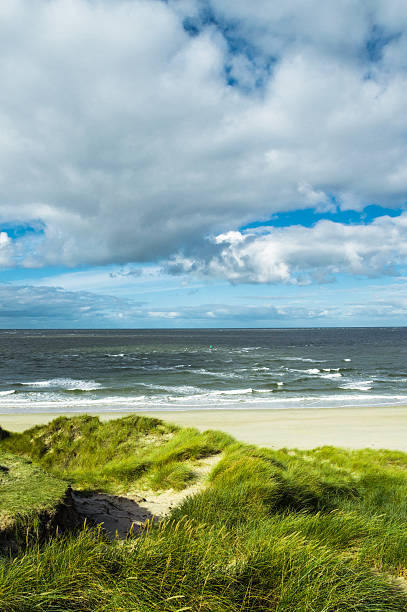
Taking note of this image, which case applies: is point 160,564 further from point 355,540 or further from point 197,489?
point 197,489

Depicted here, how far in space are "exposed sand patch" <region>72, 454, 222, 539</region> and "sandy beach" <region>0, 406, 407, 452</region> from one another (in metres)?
11.8

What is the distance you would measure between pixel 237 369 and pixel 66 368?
25065mm

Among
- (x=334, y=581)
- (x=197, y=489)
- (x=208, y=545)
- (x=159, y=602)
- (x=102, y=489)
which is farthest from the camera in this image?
(x=102, y=489)

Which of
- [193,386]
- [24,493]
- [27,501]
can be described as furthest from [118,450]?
[193,386]

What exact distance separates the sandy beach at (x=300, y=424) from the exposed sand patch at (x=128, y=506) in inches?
464

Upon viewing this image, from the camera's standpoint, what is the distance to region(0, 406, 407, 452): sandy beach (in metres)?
19.5

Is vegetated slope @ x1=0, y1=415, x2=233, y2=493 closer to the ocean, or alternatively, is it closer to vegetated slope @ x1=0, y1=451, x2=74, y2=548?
vegetated slope @ x1=0, y1=451, x2=74, y2=548

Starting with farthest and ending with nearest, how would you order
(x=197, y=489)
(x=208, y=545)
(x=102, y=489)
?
(x=102, y=489), (x=197, y=489), (x=208, y=545)

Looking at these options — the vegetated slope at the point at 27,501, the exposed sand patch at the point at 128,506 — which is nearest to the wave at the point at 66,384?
the exposed sand patch at the point at 128,506

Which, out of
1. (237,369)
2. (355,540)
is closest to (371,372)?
(237,369)

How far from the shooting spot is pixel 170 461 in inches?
354

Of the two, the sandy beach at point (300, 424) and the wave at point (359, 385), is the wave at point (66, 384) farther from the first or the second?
the wave at point (359, 385)

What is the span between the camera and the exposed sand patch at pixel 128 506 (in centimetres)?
578

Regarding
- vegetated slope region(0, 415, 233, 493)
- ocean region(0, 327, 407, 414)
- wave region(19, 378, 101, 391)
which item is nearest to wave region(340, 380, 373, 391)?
ocean region(0, 327, 407, 414)
